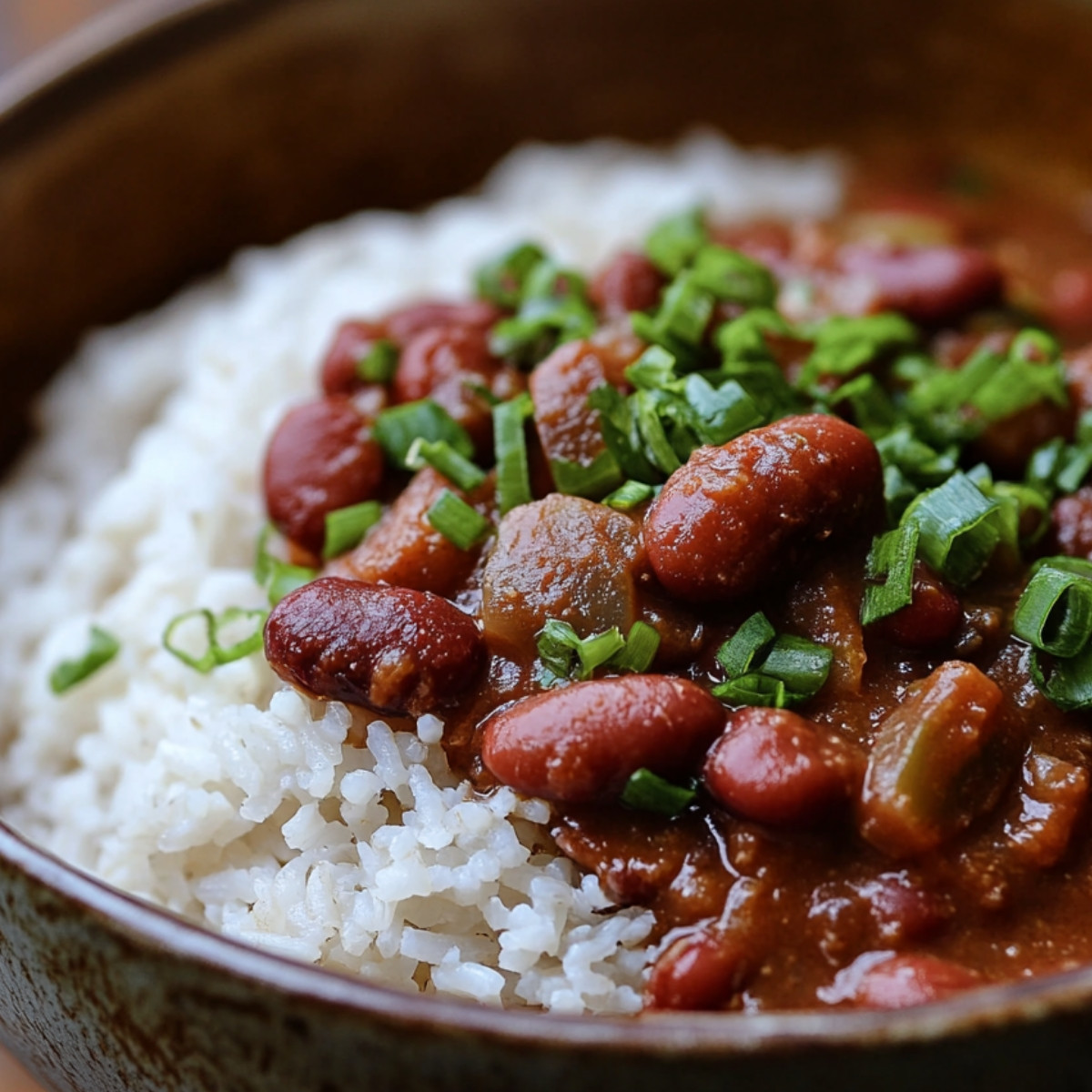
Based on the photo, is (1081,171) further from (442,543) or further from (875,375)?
(442,543)

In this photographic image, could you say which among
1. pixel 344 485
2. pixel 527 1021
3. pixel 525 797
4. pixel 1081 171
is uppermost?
pixel 344 485

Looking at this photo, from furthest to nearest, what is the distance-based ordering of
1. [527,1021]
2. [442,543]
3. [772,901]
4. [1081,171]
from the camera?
1. [1081,171]
2. [442,543]
3. [772,901]
4. [527,1021]

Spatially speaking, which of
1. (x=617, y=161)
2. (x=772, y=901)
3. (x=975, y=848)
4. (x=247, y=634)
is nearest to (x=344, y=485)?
(x=247, y=634)

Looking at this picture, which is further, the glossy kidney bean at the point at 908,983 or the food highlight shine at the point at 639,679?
the food highlight shine at the point at 639,679

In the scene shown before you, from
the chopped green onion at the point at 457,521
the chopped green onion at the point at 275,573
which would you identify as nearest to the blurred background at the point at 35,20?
the chopped green onion at the point at 275,573

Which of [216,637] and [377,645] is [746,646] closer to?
[377,645]

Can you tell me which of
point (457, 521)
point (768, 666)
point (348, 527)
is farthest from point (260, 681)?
point (768, 666)

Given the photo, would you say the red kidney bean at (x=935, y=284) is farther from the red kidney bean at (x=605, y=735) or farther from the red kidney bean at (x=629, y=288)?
the red kidney bean at (x=605, y=735)
